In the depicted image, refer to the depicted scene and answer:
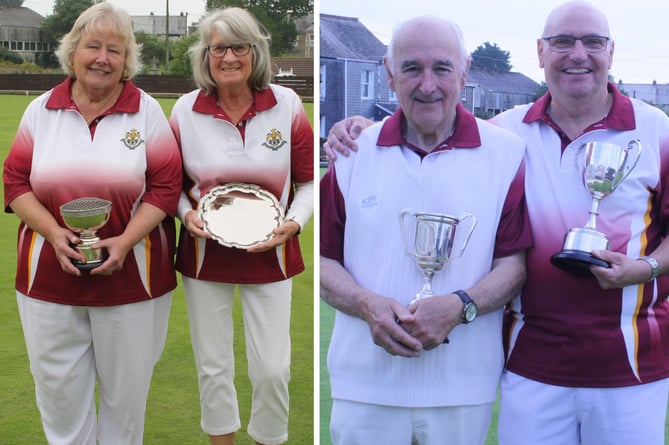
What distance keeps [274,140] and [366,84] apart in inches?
21.9

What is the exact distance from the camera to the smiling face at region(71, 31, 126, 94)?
Result: 2465mm

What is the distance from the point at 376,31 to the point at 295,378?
202 cm

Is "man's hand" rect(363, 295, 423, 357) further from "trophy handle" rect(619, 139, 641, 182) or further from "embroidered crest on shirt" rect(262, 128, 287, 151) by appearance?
"embroidered crest on shirt" rect(262, 128, 287, 151)

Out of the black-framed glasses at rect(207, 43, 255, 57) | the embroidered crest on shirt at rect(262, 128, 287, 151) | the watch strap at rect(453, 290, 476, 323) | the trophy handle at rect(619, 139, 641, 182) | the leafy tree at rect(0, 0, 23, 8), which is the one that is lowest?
the watch strap at rect(453, 290, 476, 323)

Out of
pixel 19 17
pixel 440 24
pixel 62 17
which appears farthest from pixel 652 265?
pixel 19 17

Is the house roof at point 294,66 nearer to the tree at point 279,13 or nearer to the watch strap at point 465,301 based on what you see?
the tree at point 279,13

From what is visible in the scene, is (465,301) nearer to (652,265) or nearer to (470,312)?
(470,312)

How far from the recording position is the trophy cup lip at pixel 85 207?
2350mm

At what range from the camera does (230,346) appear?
9.20 ft

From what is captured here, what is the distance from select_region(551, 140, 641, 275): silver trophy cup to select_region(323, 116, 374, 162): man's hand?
0.51 meters

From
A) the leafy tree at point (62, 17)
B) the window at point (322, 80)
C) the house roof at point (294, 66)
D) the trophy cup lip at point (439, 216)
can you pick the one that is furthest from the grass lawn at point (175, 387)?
the trophy cup lip at point (439, 216)

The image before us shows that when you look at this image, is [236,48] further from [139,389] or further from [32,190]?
[139,389]

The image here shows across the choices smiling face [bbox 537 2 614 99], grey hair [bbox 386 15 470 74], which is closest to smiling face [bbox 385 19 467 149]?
grey hair [bbox 386 15 470 74]

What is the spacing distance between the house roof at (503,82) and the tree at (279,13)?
0.83 m
